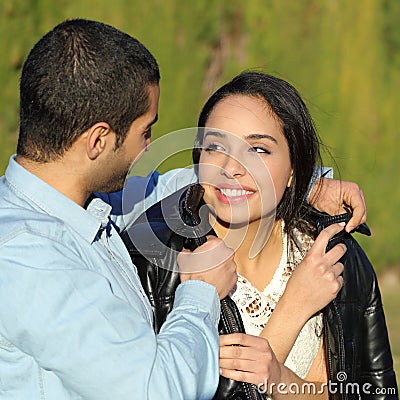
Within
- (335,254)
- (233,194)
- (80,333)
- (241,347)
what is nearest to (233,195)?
(233,194)

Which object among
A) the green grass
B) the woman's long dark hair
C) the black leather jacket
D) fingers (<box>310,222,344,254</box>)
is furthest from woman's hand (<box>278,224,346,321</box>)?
the green grass

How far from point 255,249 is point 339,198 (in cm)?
38

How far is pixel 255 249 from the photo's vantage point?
10.0 ft

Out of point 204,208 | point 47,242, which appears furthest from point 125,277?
point 204,208

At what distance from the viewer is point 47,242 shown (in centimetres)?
187

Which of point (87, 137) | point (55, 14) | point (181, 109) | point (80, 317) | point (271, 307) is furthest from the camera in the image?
point (181, 109)

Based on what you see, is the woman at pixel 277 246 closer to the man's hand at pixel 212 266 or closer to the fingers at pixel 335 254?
the fingers at pixel 335 254

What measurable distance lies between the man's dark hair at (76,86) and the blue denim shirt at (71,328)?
123 mm

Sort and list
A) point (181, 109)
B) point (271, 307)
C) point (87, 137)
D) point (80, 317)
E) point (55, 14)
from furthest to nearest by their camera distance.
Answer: point (181, 109) → point (55, 14) → point (271, 307) → point (87, 137) → point (80, 317)

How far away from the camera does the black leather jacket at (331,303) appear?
258 cm

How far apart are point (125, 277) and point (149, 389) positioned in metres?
0.41

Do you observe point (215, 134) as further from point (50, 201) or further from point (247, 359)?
point (50, 201)

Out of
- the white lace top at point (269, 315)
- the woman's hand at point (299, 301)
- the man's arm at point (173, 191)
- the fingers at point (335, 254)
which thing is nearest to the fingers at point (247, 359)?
the woman's hand at point (299, 301)

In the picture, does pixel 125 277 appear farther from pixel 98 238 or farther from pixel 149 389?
pixel 149 389
